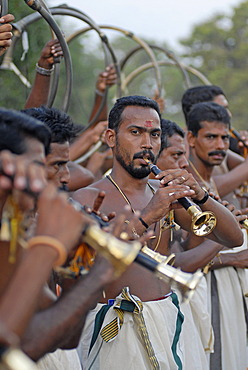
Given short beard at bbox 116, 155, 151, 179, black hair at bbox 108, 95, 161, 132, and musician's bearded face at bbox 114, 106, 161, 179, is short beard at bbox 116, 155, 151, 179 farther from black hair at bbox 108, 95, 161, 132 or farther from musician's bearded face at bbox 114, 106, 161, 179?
black hair at bbox 108, 95, 161, 132

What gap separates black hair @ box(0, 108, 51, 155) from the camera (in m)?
2.47

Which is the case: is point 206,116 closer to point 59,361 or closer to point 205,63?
point 59,361

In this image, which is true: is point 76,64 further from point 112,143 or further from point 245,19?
point 112,143

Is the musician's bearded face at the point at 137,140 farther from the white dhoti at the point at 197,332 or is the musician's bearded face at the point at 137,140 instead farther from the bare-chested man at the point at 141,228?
the white dhoti at the point at 197,332

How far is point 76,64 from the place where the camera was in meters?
23.9

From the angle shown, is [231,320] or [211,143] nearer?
[231,320]

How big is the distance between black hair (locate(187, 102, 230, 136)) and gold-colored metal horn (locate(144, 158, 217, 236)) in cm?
212

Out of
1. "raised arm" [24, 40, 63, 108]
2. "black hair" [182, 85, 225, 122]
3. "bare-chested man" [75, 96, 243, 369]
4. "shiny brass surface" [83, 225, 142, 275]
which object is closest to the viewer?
"shiny brass surface" [83, 225, 142, 275]

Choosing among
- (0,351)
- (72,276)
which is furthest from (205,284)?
(0,351)

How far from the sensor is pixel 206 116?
5.95 metres

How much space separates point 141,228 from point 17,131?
134cm

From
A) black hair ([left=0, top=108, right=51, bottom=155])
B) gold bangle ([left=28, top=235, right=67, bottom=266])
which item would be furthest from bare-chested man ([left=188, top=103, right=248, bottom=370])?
gold bangle ([left=28, top=235, right=67, bottom=266])

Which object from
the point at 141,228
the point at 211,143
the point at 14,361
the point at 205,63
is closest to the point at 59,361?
the point at 141,228

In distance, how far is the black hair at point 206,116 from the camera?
234 inches
